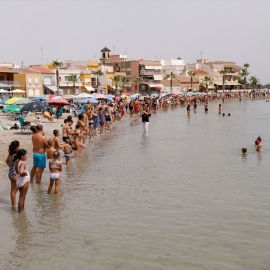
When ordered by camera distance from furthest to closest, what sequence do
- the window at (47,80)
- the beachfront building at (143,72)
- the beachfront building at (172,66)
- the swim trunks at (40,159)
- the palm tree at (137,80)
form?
1. the beachfront building at (172,66)
2. the beachfront building at (143,72)
3. the palm tree at (137,80)
4. the window at (47,80)
5. the swim trunks at (40,159)

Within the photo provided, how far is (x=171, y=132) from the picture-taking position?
2184cm

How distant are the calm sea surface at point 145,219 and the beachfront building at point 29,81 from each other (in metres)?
43.4

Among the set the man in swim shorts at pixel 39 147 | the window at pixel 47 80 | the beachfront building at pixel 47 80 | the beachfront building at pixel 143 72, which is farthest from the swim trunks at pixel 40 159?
the beachfront building at pixel 143 72

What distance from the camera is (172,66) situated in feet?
308

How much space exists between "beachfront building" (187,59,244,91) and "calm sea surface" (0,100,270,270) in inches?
3467

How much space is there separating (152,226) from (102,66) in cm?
6984

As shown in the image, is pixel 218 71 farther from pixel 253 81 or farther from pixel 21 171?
pixel 21 171

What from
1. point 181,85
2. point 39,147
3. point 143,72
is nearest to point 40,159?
point 39,147

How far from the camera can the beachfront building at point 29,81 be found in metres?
52.8

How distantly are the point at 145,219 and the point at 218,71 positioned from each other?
95.6 metres

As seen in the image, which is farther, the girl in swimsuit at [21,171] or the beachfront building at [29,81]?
the beachfront building at [29,81]

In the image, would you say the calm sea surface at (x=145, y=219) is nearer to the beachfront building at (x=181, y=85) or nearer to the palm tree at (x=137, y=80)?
the palm tree at (x=137, y=80)

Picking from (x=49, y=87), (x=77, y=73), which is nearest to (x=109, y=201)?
(x=49, y=87)

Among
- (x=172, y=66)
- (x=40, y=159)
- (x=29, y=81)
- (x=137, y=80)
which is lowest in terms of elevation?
(x=40, y=159)
